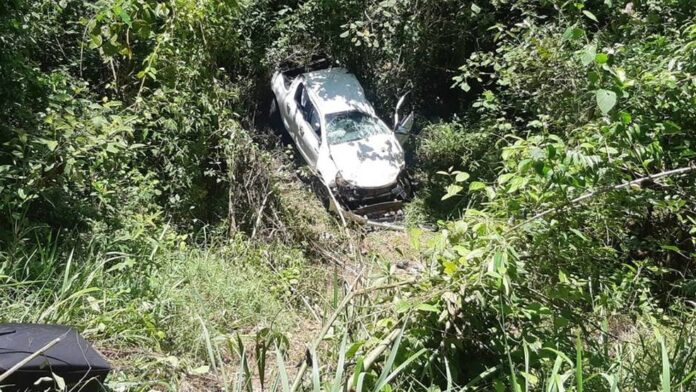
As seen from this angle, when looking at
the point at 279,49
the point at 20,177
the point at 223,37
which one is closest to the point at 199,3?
the point at 223,37

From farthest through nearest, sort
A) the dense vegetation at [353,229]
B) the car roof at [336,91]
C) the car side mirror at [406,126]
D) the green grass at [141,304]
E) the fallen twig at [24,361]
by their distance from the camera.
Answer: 1. the car side mirror at [406,126]
2. the car roof at [336,91]
3. the green grass at [141,304]
4. the dense vegetation at [353,229]
5. the fallen twig at [24,361]

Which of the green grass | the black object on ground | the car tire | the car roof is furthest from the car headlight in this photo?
the black object on ground

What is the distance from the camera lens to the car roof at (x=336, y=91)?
8.94 metres

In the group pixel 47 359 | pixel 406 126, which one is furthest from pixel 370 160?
pixel 47 359

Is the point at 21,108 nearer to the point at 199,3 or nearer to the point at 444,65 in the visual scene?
the point at 199,3

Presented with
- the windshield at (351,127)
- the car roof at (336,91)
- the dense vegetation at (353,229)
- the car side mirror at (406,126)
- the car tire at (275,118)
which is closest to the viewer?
the dense vegetation at (353,229)

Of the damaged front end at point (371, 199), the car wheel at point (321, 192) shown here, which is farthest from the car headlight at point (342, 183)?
the car wheel at point (321, 192)

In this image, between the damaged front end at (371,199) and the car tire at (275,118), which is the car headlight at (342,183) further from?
the car tire at (275,118)

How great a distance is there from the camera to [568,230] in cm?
263

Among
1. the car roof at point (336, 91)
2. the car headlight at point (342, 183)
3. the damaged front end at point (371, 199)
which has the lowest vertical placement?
the damaged front end at point (371, 199)

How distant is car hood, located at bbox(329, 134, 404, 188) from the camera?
8492 mm

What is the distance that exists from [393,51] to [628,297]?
640 cm

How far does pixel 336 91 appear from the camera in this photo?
913 cm

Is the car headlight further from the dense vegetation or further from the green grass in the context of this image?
the green grass
